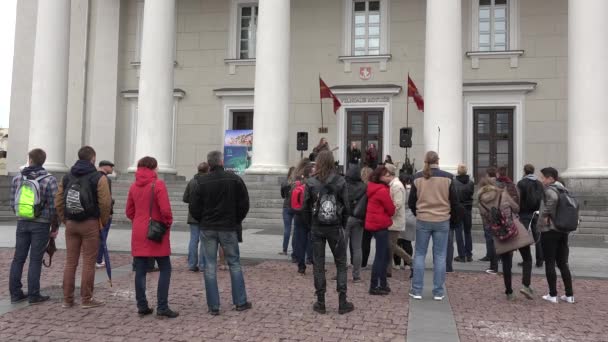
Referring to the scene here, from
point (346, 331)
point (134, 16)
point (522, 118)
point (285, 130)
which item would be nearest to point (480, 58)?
point (522, 118)

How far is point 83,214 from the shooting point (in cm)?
573

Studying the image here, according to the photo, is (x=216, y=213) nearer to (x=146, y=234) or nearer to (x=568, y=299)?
(x=146, y=234)

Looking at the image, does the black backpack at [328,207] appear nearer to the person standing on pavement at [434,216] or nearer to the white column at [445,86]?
the person standing on pavement at [434,216]

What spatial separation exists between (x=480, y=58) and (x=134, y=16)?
46.5 feet

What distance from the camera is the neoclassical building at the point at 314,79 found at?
1598cm

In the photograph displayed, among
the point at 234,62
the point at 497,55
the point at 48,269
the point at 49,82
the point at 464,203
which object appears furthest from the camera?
the point at 234,62

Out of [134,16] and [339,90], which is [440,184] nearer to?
[339,90]

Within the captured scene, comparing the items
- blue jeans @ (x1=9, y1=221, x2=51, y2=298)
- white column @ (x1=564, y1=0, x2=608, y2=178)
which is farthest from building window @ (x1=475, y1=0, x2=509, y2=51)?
blue jeans @ (x1=9, y1=221, x2=51, y2=298)

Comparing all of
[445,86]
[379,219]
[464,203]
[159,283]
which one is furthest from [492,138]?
[159,283]

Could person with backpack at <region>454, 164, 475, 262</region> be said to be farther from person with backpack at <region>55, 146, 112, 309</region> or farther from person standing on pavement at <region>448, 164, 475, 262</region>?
person with backpack at <region>55, 146, 112, 309</region>

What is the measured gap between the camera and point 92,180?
19.0ft

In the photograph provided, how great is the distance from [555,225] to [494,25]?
15.3 metres

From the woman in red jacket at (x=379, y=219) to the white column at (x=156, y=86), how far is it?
12217 millimetres

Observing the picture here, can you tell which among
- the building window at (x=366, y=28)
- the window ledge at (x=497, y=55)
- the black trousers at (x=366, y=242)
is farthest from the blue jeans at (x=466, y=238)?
the building window at (x=366, y=28)
